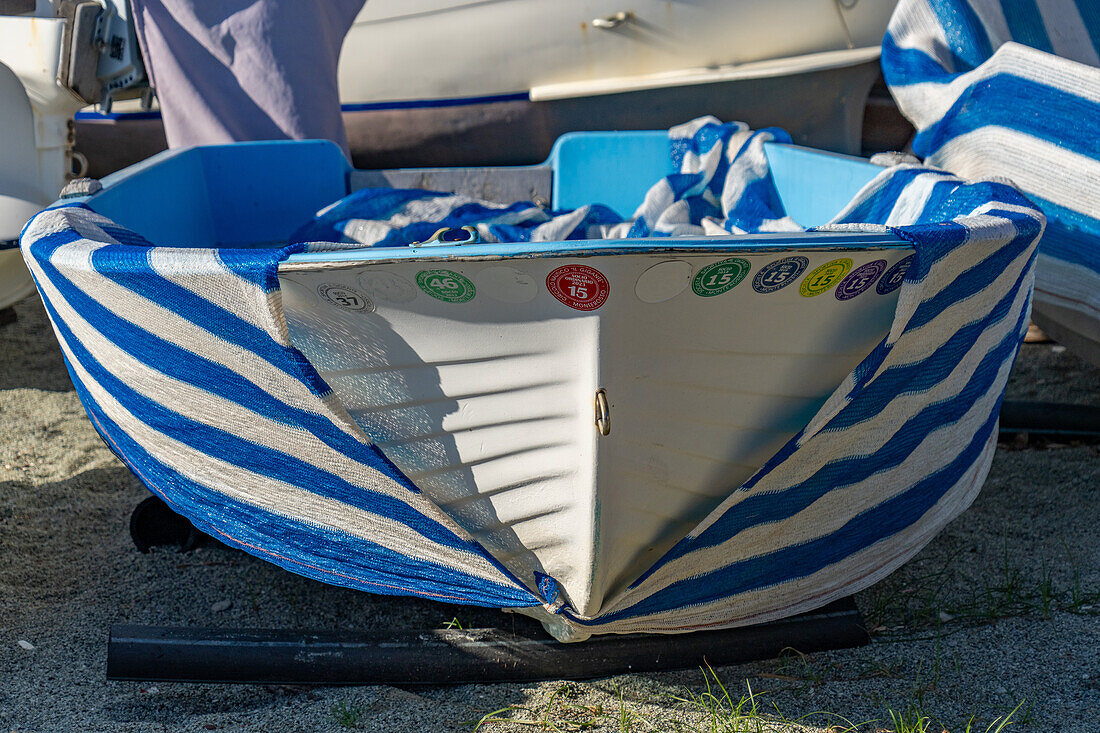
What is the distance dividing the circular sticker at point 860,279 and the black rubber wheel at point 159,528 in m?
1.36

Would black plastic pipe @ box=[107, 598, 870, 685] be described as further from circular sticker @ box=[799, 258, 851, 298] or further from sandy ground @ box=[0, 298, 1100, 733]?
circular sticker @ box=[799, 258, 851, 298]

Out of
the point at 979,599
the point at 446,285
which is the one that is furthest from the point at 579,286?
the point at 979,599

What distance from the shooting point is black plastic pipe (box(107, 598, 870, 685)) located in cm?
145

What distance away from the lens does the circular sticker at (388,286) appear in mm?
1088

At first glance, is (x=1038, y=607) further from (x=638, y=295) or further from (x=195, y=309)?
(x=195, y=309)

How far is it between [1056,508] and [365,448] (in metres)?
1.55

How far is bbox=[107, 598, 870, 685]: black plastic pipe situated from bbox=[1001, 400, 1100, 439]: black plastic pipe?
108 cm

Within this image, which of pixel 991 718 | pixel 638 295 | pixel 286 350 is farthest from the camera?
pixel 991 718

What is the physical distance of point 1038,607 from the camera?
160 cm

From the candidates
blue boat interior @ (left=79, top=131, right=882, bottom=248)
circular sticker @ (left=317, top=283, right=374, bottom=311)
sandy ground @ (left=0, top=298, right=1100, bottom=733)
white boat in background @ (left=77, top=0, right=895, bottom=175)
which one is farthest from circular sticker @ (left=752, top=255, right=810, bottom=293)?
white boat in background @ (left=77, top=0, right=895, bottom=175)

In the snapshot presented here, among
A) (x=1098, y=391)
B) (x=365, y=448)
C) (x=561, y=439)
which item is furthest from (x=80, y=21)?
(x=1098, y=391)

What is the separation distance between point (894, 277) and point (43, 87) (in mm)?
2881

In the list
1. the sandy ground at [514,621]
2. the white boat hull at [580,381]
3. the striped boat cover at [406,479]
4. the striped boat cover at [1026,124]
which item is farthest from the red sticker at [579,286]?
the striped boat cover at [1026,124]

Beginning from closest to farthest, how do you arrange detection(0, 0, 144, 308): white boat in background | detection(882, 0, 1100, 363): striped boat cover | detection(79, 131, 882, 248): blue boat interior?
detection(882, 0, 1100, 363): striped boat cover < detection(79, 131, 882, 248): blue boat interior < detection(0, 0, 144, 308): white boat in background
